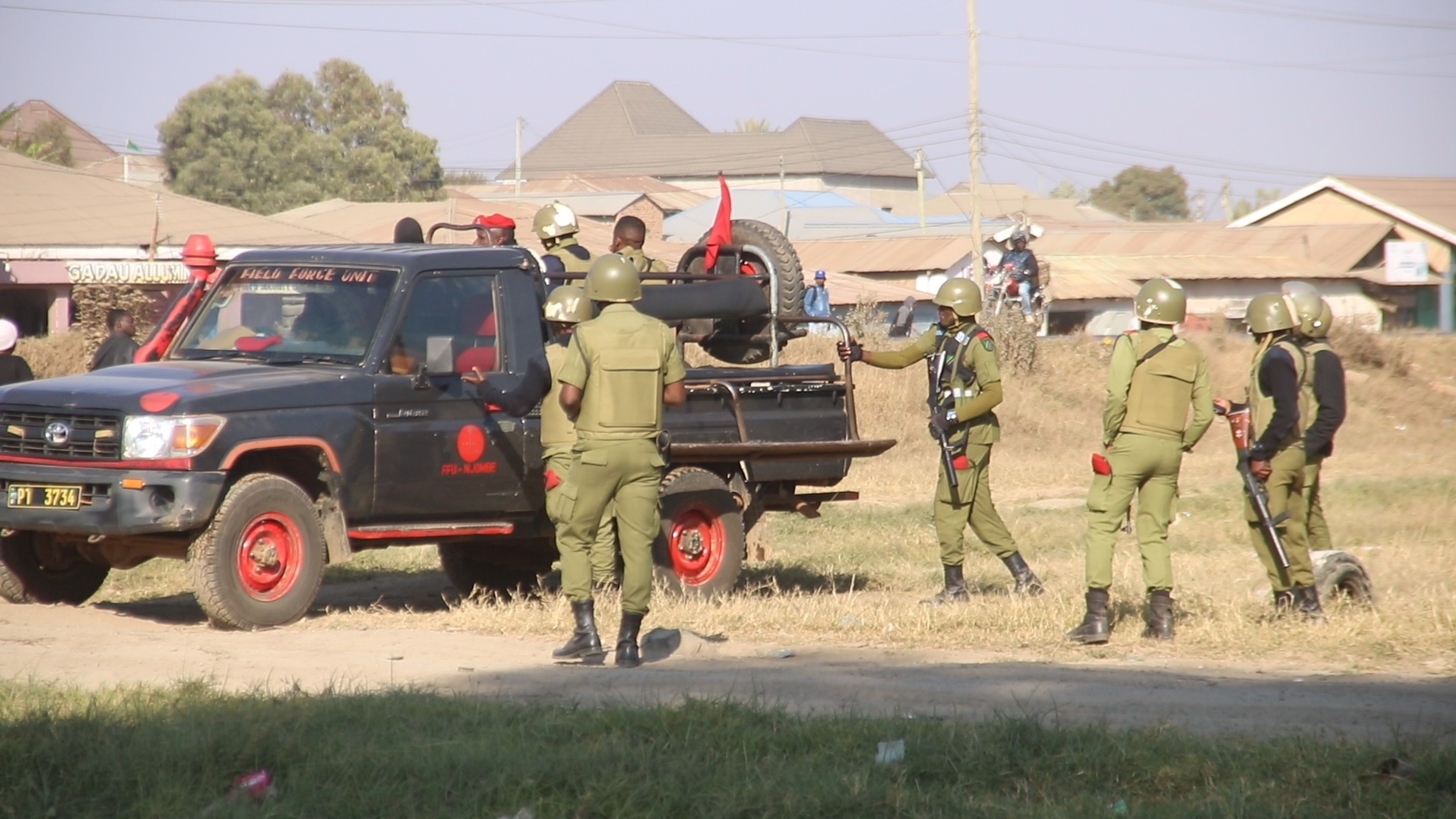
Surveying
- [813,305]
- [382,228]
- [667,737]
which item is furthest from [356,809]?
[382,228]

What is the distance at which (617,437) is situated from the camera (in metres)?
7.49

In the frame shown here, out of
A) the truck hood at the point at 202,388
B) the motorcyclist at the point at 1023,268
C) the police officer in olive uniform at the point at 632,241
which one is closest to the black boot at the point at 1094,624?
the police officer in olive uniform at the point at 632,241

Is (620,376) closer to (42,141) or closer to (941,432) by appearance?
(941,432)

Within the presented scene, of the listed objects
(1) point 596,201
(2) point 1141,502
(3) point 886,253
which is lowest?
(2) point 1141,502

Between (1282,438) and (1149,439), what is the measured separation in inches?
41.2

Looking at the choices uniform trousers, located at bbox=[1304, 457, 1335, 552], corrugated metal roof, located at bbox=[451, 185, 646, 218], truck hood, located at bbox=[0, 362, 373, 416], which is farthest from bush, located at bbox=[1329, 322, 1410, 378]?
corrugated metal roof, located at bbox=[451, 185, 646, 218]

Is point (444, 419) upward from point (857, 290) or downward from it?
downward

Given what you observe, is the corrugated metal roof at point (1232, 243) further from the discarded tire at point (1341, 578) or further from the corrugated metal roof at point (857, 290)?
the discarded tire at point (1341, 578)

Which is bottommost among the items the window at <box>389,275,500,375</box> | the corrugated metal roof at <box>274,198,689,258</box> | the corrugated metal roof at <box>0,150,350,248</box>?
the window at <box>389,275,500,375</box>

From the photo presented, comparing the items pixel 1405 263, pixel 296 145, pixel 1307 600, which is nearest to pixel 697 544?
pixel 1307 600

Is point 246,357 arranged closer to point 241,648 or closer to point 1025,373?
point 241,648

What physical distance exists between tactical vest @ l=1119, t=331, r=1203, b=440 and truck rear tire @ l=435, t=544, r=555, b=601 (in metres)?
4.63

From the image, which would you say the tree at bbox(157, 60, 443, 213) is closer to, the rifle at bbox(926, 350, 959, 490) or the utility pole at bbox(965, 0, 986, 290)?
the utility pole at bbox(965, 0, 986, 290)

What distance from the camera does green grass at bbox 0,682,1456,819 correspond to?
512 centimetres
